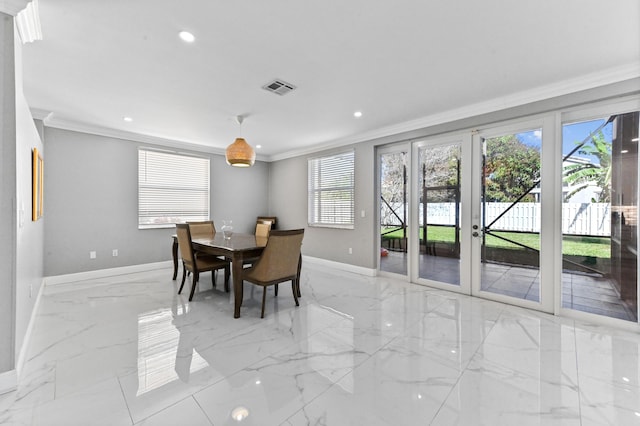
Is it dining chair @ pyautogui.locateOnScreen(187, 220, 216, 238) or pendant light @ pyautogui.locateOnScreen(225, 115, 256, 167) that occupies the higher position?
pendant light @ pyautogui.locateOnScreen(225, 115, 256, 167)

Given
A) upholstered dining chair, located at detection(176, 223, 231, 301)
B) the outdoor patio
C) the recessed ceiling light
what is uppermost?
the recessed ceiling light

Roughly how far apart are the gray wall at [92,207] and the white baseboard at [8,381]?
10.2 ft

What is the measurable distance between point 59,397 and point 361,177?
14.5ft

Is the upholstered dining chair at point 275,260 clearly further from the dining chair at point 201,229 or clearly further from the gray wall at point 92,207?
the gray wall at point 92,207

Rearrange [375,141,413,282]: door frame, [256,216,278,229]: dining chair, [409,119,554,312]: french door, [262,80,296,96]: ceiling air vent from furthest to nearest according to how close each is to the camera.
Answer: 1. [256,216,278,229]: dining chair
2. [375,141,413,282]: door frame
3. [409,119,554,312]: french door
4. [262,80,296,96]: ceiling air vent

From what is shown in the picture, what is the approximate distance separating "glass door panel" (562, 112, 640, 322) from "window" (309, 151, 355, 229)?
306cm

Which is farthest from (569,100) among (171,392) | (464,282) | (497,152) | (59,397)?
(59,397)

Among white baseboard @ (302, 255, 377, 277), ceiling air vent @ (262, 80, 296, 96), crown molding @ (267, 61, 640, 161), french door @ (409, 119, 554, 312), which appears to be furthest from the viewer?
white baseboard @ (302, 255, 377, 277)

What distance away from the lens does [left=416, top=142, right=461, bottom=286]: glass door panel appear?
3.90m

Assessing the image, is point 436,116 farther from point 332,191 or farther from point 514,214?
point 332,191

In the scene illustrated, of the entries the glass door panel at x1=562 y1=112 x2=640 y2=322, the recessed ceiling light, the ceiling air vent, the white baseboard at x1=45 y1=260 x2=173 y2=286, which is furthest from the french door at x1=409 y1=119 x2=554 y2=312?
the white baseboard at x1=45 y1=260 x2=173 y2=286

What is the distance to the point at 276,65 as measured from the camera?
2.57m

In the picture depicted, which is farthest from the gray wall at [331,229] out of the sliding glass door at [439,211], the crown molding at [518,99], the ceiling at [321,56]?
the ceiling at [321,56]

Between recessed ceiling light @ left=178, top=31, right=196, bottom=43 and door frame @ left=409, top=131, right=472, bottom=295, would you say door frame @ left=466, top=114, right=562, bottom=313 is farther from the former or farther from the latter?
recessed ceiling light @ left=178, top=31, right=196, bottom=43
